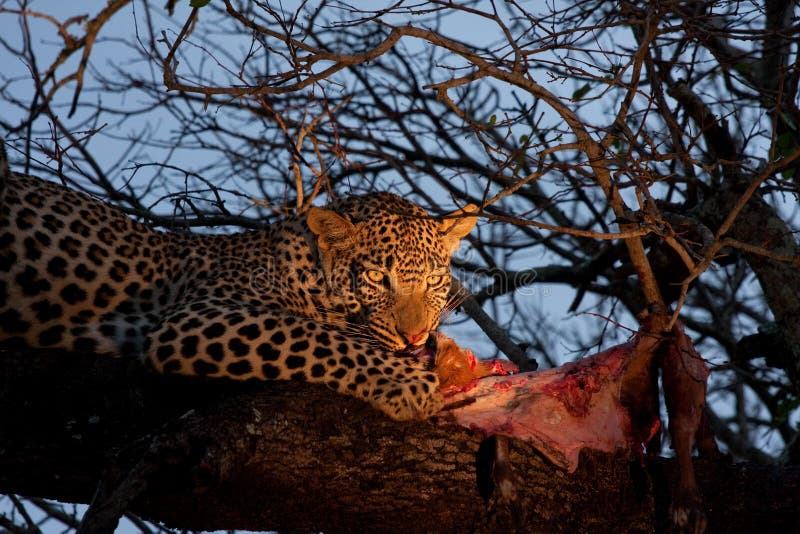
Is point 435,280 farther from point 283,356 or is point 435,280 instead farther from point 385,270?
point 283,356

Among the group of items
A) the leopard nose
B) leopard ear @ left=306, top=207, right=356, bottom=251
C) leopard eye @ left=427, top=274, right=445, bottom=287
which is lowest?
the leopard nose

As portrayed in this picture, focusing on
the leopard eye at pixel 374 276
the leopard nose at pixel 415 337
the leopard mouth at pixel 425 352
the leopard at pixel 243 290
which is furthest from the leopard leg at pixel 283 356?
the leopard eye at pixel 374 276

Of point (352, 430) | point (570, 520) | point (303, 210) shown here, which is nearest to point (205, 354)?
point (352, 430)

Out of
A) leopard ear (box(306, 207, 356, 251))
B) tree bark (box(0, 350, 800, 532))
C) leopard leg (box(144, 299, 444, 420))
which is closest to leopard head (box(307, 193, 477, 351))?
leopard ear (box(306, 207, 356, 251))

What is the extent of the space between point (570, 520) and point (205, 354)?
222cm

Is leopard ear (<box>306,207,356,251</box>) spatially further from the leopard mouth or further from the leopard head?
the leopard mouth

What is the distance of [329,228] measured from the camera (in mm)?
6395

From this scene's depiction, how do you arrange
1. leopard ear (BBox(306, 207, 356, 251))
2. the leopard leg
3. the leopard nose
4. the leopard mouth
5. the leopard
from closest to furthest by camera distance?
the leopard leg
the leopard
the leopard mouth
the leopard nose
leopard ear (BBox(306, 207, 356, 251))

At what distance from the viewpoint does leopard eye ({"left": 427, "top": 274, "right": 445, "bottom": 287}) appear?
6555mm

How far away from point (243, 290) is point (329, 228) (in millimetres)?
748

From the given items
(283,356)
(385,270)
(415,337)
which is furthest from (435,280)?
(283,356)

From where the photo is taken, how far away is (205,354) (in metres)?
5.18

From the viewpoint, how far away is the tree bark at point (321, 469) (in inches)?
166

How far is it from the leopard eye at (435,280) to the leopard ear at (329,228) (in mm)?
654
